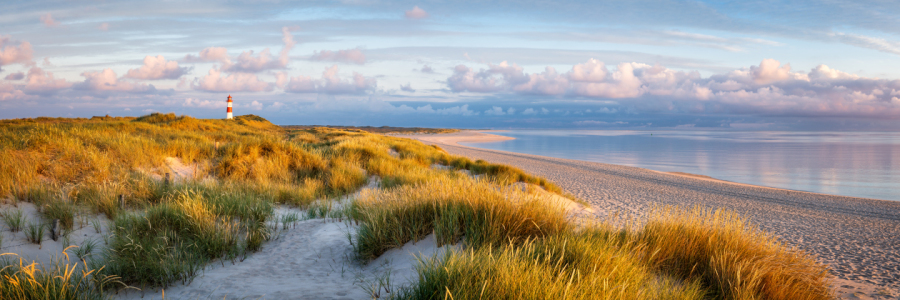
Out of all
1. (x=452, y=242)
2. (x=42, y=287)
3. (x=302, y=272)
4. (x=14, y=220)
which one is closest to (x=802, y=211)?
(x=452, y=242)

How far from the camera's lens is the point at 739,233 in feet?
13.8

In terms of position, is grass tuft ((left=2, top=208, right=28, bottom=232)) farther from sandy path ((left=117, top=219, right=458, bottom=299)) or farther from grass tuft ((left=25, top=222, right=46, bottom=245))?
sandy path ((left=117, top=219, right=458, bottom=299))

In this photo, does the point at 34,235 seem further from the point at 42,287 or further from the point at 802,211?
the point at 802,211

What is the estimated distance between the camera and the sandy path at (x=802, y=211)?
6766mm

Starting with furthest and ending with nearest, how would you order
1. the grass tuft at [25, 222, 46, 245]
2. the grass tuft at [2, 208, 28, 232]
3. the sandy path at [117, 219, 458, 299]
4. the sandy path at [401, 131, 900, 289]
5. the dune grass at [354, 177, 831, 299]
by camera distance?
the sandy path at [401, 131, 900, 289] → the grass tuft at [2, 208, 28, 232] → the grass tuft at [25, 222, 46, 245] → the sandy path at [117, 219, 458, 299] → the dune grass at [354, 177, 831, 299]

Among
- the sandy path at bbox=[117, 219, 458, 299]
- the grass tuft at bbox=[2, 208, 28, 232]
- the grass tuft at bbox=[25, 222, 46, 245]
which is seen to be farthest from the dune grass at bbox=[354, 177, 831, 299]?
the grass tuft at bbox=[2, 208, 28, 232]

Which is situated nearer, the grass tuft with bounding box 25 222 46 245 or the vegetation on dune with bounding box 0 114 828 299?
the vegetation on dune with bounding box 0 114 828 299

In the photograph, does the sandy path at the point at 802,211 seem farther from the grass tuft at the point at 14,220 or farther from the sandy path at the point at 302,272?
the grass tuft at the point at 14,220

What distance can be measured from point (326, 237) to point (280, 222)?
45.2 inches

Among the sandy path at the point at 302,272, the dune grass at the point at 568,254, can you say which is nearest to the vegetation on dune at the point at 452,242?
the dune grass at the point at 568,254

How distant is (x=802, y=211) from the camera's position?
12469mm

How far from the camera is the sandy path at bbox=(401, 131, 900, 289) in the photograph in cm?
677

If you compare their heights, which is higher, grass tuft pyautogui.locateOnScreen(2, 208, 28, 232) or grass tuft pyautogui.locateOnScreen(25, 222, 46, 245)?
grass tuft pyautogui.locateOnScreen(2, 208, 28, 232)

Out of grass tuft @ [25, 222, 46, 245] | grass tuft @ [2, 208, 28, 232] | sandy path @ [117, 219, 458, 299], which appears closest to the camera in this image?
sandy path @ [117, 219, 458, 299]
